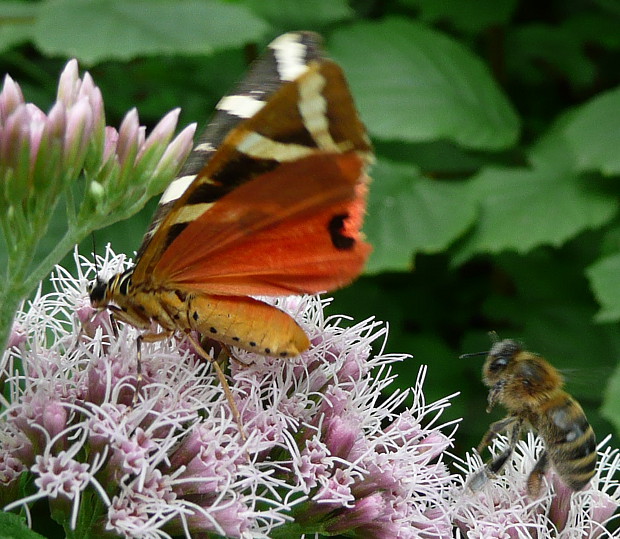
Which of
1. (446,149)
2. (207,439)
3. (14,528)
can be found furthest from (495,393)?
(446,149)

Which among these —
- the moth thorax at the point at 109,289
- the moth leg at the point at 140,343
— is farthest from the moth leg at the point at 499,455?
the moth thorax at the point at 109,289

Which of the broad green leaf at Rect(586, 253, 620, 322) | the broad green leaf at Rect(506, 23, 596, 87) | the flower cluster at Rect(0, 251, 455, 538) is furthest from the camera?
the broad green leaf at Rect(506, 23, 596, 87)

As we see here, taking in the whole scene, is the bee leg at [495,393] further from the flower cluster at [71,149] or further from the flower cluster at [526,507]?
the flower cluster at [71,149]

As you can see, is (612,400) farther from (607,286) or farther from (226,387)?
(226,387)

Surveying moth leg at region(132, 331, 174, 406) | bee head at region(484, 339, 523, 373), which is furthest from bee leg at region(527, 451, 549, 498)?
moth leg at region(132, 331, 174, 406)

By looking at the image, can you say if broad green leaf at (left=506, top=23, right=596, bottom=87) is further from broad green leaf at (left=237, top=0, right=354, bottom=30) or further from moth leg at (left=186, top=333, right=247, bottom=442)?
moth leg at (left=186, top=333, right=247, bottom=442)

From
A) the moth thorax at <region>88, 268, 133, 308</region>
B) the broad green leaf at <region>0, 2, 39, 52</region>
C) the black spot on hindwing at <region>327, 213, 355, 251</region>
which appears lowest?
the broad green leaf at <region>0, 2, 39, 52</region>

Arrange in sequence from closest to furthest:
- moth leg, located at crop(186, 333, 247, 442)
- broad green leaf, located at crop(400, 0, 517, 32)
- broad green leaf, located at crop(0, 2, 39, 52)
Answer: moth leg, located at crop(186, 333, 247, 442), broad green leaf, located at crop(0, 2, 39, 52), broad green leaf, located at crop(400, 0, 517, 32)
